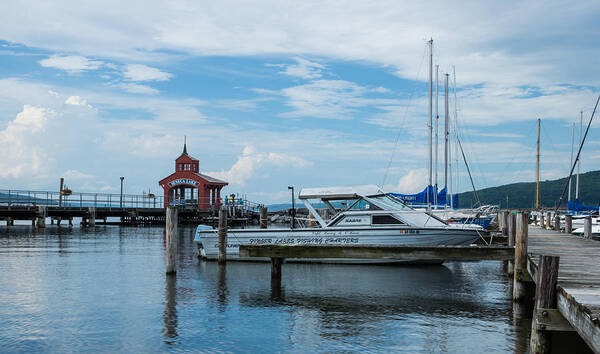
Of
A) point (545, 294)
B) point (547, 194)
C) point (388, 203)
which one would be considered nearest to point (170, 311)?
point (545, 294)

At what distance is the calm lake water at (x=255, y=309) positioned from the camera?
11375mm

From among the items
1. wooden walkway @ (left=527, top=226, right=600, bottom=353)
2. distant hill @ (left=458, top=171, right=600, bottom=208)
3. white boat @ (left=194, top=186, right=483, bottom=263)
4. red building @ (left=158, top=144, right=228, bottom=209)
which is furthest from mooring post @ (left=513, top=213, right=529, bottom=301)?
distant hill @ (left=458, top=171, right=600, bottom=208)

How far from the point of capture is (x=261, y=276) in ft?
65.5

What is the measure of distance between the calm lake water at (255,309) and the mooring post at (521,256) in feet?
2.00

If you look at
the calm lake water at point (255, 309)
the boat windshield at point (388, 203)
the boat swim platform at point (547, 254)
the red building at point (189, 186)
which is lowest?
the calm lake water at point (255, 309)

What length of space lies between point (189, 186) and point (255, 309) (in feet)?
164

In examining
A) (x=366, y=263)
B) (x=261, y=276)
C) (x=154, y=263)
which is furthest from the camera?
(x=154, y=263)

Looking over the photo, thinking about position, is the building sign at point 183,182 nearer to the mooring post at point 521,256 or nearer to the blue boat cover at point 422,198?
the blue boat cover at point 422,198

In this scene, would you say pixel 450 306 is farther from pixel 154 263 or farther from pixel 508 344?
pixel 154 263

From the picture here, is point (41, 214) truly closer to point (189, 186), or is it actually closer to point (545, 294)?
point (189, 186)

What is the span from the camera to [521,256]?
14.5m

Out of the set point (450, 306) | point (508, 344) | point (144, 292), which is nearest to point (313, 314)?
point (450, 306)

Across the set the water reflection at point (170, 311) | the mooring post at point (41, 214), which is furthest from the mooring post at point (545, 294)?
the mooring post at point (41, 214)

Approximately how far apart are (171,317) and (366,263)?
10.4 m
